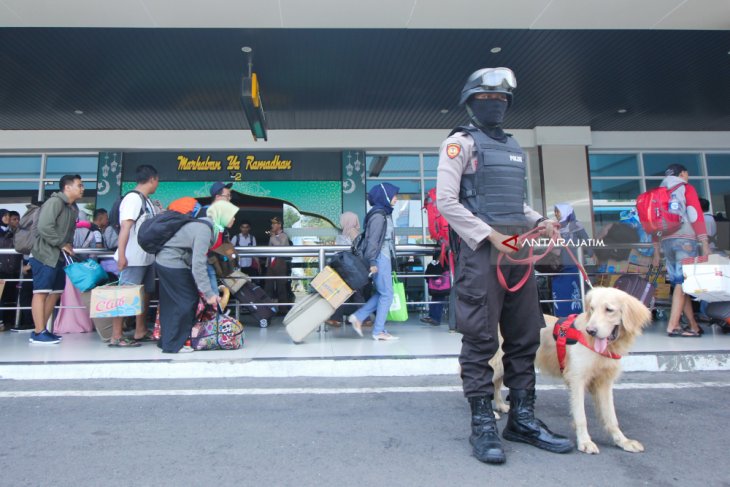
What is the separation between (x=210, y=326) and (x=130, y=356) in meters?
0.77

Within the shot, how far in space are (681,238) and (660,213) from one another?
0.37 meters

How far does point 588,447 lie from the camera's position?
→ 7.60ft

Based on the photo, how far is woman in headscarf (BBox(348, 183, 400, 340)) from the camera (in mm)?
5293

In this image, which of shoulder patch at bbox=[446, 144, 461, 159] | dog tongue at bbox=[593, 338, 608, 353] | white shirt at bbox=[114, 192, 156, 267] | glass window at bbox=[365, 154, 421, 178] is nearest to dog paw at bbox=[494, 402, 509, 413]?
dog tongue at bbox=[593, 338, 608, 353]

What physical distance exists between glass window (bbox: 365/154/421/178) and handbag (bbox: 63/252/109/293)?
6683 millimetres

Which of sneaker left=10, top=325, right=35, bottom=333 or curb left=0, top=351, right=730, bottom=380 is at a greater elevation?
sneaker left=10, top=325, right=35, bottom=333

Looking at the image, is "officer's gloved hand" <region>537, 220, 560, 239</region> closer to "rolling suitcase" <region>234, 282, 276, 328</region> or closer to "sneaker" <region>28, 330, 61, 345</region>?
"rolling suitcase" <region>234, 282, 276, 328</region>

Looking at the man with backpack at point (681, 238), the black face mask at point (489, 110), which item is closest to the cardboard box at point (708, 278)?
the man with backpack at point (681, 238)

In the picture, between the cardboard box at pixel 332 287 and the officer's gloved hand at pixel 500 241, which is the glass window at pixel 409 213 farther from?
the officer's gloved hand at pixel 500 241

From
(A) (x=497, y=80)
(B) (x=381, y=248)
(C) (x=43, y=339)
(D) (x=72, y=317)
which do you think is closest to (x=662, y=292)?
(B) (x=381, y=248)

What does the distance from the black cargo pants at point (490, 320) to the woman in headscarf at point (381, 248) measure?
9.14 feet

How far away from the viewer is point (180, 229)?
4.64 meters

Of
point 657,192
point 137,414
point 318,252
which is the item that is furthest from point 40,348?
point 657,192

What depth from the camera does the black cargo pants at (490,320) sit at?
235cm
